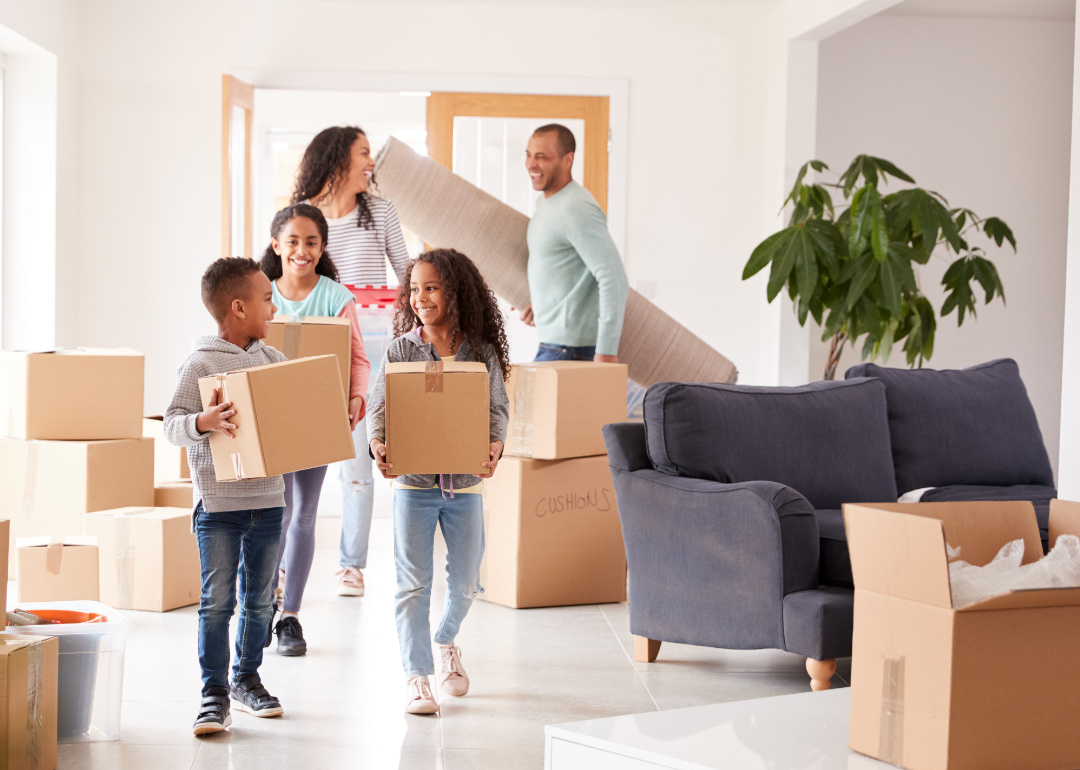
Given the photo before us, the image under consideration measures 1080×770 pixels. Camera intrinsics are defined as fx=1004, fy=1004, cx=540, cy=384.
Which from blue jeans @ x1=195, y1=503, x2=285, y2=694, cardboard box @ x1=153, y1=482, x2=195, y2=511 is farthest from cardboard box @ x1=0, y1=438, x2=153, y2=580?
blue jeans @ x1=195, y1=503, x2=285, y2=694

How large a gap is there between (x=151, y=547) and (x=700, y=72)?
3.48 meters

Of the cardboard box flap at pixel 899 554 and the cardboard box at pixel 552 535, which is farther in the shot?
the cardboard box at pixel 552 535

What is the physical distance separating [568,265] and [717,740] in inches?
86.8

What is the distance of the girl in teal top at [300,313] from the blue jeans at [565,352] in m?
0.80

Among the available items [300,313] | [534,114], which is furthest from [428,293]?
[534,114]

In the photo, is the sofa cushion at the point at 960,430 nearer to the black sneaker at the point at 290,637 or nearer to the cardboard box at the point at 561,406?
the cardboard box at the point at 561,406

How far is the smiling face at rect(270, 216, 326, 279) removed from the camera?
2.74m

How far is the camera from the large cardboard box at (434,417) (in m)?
2.15

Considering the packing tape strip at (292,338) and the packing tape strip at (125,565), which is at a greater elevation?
Result: the packing tape strip at (292,338)

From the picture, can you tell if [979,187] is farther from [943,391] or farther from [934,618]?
[934,618]

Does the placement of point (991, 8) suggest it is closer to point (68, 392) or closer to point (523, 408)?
point (523, 408)

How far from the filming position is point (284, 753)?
6.64ft

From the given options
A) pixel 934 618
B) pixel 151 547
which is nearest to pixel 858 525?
pixel 934 618

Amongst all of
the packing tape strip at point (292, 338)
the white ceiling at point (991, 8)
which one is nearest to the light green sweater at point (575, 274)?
the packing tape strip at point (292, 338)
